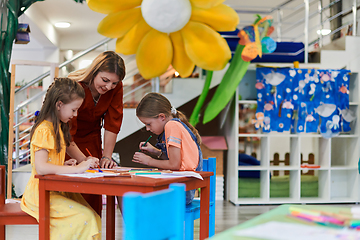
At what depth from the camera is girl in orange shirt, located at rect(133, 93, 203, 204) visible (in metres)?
1.83

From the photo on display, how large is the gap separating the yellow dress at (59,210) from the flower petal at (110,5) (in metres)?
1.16

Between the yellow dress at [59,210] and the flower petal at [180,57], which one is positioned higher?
the flower petal at [180,57]

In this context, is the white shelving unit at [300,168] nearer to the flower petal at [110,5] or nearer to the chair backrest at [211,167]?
the flower petal at [110,5]

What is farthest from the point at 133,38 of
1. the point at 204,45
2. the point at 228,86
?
the point at 228,86

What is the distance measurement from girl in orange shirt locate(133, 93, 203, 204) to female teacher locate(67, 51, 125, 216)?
189 millimetres

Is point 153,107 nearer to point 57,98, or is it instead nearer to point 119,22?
point 57,98

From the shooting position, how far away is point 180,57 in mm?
2840

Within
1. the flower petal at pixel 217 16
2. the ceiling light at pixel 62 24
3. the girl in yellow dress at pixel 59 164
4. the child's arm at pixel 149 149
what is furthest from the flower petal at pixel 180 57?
the ceiling light at pixel 62 24

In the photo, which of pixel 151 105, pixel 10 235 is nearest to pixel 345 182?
pixel 151 105

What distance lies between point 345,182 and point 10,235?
11.3ft

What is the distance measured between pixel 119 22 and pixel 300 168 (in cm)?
245

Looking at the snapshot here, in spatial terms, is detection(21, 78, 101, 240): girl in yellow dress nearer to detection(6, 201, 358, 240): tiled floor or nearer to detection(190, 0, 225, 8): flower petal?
detection(6, 201, 358, 240): tiled floor

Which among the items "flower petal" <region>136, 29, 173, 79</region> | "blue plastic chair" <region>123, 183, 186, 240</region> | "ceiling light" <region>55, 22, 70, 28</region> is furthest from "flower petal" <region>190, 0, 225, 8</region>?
"ceiling light" <region>55, 22, 70, 28</region>

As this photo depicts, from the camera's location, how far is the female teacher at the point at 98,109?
1.89 metres
